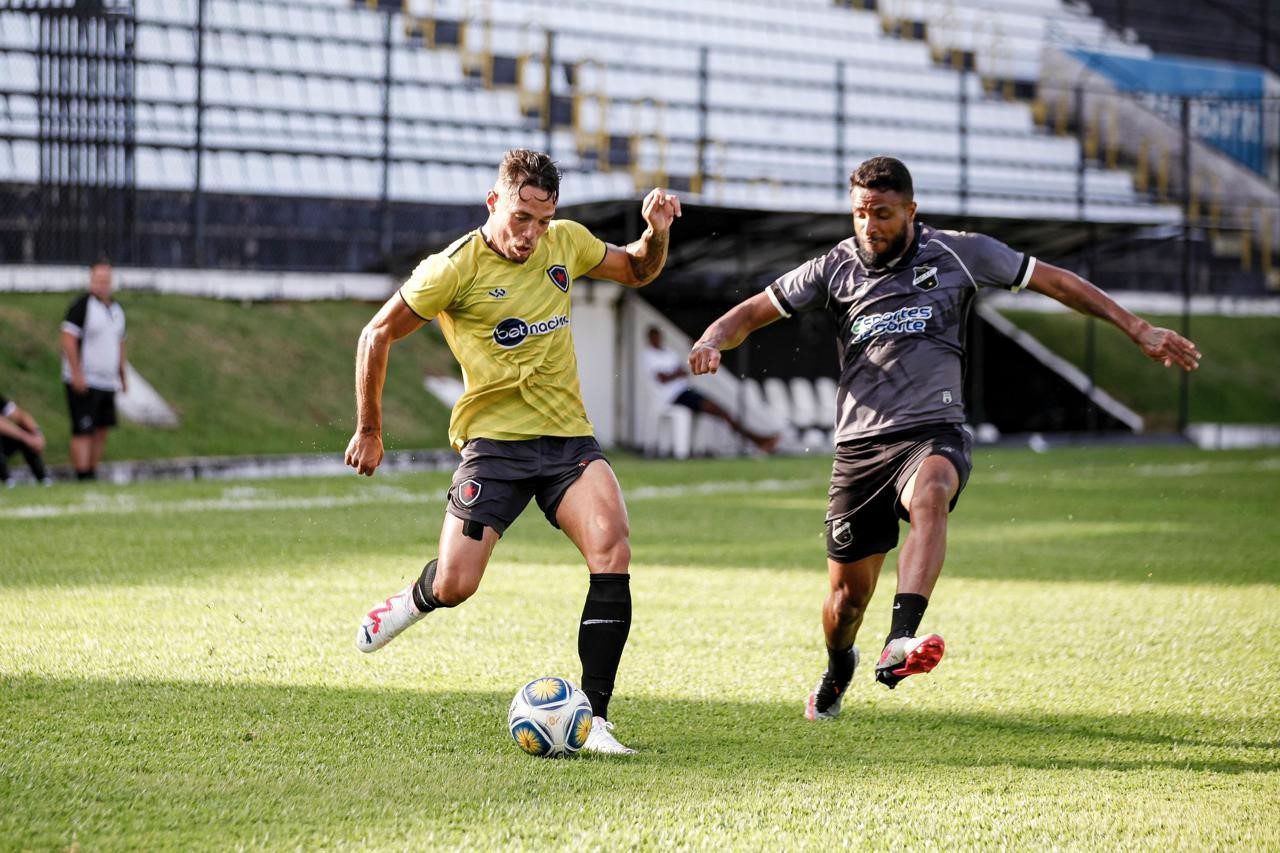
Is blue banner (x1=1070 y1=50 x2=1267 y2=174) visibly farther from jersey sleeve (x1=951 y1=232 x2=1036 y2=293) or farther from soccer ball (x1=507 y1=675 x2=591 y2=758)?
soccer ball (x1=507 y1=675 x2=591 y2=758)

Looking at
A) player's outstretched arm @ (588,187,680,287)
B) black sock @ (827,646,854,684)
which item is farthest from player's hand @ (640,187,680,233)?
black sock @ (827,646,854,684)

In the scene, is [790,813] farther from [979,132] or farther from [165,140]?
[979,132]

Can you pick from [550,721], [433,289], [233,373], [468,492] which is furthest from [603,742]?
[233,373]

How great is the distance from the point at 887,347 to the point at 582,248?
1.13m

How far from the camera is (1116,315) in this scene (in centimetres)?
577

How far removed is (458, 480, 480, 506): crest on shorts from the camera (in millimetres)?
5664

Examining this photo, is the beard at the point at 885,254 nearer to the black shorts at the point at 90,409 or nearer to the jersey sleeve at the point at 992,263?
the jersey sleeve at the point at 992,263

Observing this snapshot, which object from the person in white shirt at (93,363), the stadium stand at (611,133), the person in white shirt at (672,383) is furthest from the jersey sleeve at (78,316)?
the person in white shirt at (672,383)

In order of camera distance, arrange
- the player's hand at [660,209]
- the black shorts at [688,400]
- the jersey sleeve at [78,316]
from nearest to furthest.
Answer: the player's hand at [660,209]
the jersey sleeve at [78,316]
the black shorts at [688,400]

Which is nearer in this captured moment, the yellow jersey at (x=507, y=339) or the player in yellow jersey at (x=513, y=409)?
the player in yellow jersey at (x=513, y=409)

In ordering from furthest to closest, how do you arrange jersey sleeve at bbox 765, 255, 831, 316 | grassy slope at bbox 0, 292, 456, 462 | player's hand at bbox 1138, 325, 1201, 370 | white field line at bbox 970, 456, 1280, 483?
1. white field line at bbox 970, 456, 1280, 483
2. grassy slope at bbox 0, 292, 456, 462
3. jersey sleeve at bbox 765, 255, 831, 316
4. player's hand at bbox 1138, 325, 1201, 370

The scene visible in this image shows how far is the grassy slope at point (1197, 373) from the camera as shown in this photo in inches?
1038

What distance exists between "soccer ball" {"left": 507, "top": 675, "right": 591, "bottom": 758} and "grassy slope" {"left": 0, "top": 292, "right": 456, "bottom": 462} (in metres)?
11.5

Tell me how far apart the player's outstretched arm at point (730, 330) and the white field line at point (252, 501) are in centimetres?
744
